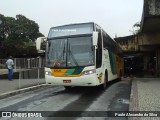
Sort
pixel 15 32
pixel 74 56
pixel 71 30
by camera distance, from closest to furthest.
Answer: pixel 74 56 < pixel 71 30 < pixel 15 32

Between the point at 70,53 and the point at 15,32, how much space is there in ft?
198

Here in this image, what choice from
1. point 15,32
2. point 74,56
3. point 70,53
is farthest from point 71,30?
point 15,32

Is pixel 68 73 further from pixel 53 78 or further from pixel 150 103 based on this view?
pixel 150 103

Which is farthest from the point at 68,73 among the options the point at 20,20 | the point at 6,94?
the point at 20,20

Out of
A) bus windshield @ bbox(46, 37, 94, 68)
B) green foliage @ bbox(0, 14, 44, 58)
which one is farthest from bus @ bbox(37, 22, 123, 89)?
green foliage @ bbox(0, 14, 44, 58)

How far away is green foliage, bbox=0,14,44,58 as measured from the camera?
6810cm

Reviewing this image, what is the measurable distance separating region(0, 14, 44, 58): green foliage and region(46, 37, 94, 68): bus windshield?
52.1 metres

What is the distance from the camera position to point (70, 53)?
47.6ft

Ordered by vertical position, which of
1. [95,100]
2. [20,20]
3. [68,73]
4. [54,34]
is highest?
[20,20]

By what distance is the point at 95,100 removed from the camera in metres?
12.9

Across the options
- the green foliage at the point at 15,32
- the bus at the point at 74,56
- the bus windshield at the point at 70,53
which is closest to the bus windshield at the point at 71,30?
the bus at the point at 74,56

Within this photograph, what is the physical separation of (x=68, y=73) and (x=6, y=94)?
9.78 feet

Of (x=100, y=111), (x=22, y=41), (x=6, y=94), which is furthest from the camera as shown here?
(x=22, y=41)

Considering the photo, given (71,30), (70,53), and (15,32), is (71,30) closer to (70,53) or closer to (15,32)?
(70,53)
